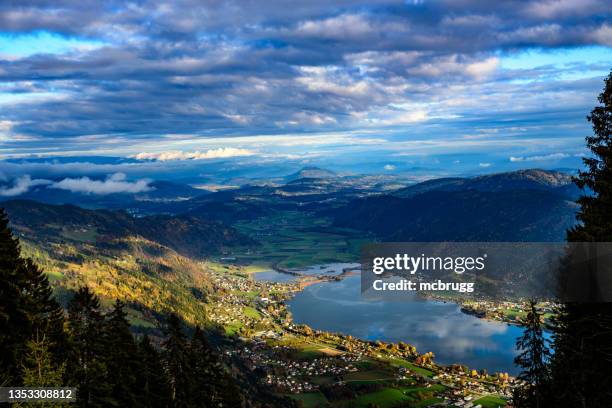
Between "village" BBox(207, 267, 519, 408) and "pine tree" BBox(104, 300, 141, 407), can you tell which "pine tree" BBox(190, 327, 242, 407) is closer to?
"pine tree" BBox(104, 300, 141, 407)

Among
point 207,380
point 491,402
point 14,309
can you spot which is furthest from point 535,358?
point 491,402

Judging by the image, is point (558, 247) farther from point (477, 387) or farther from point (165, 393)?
point (477, 387)

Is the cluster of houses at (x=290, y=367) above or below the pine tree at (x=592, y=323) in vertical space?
below

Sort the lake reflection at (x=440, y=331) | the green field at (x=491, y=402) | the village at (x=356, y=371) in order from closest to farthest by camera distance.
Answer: the green field at (x=491, y=402), the village at (x=356, y=371), the lake reflection at (x=440, y=331)

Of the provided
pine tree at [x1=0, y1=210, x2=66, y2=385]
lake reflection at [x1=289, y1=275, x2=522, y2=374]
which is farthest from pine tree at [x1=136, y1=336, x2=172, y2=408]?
lake reflection at [x1=289, y1=275, x2=522, y2=374]

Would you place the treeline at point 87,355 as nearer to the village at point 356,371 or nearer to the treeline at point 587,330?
A: the treeline at point 587,330

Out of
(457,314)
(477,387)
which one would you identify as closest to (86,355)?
(477,387)

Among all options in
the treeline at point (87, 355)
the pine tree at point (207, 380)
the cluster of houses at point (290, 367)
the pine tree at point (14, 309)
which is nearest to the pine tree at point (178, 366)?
the treeline at point (87, 355)

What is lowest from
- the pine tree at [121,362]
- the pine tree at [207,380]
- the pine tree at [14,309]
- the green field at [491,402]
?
the green field at [491,402]
